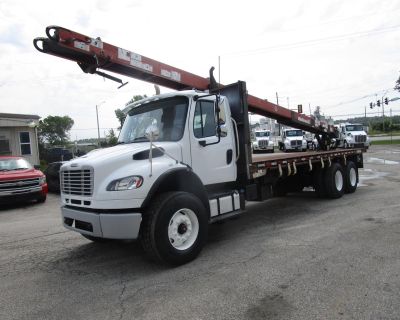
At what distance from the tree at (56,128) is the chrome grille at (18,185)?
88.0 m

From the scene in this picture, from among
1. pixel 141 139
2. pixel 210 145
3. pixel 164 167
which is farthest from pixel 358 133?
pixel 164 167

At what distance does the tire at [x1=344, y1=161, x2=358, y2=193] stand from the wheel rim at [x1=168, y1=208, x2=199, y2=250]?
6.75 meters

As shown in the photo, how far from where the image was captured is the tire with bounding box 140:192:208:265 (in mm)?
4844

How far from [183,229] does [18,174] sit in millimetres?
8647

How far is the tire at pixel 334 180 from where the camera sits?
9670 millimetres

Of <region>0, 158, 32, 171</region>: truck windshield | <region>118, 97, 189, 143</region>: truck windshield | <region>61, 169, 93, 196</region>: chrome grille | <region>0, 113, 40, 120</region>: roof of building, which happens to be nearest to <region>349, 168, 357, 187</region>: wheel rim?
<region>118, 97, 189, 143</region>: truck windshield

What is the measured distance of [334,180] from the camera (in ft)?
32.0

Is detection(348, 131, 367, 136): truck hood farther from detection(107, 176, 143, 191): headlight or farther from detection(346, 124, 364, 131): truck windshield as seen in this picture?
detection(107, 176, 143, 191): headlight

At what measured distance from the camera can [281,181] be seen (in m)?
10.5

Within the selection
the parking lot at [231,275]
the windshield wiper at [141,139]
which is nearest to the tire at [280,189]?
the parking lot at [231,275]

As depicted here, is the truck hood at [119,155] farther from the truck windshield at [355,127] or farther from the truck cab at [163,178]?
the truck windshield at [355,127]

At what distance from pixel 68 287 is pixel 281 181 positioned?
23.5ft

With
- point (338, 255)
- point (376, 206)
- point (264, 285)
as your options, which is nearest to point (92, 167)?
point (264, 285)

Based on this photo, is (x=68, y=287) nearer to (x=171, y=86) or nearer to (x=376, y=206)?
(x=171, y=86)
